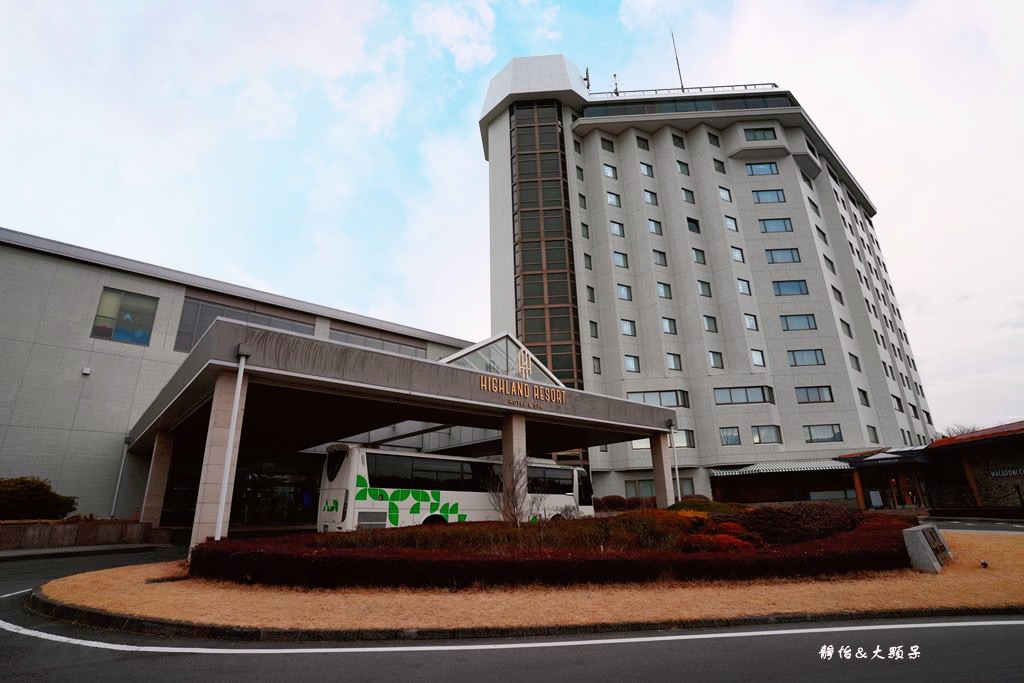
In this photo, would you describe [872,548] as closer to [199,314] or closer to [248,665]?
[248,665]

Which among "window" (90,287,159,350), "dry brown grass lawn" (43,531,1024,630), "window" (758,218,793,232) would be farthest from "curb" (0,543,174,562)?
"window" (758,218,793,232)

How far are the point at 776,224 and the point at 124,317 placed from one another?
50.3m

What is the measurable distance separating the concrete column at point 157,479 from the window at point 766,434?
124ft

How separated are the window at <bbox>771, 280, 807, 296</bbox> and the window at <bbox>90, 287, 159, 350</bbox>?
4611 centimetres

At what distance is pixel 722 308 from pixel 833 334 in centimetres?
893

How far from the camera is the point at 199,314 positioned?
2838cm

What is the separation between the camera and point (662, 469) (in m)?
25.5

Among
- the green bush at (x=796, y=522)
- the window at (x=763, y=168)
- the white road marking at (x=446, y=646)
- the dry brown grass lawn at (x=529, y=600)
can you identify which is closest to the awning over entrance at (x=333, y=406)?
the dry brown grass lawn at (x=529, y=600)

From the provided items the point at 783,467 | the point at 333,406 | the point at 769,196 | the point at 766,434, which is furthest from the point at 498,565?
the point at 769,196

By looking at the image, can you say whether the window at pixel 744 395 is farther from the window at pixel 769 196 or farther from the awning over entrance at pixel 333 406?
the window at pixel 769 196

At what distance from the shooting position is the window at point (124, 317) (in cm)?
2548

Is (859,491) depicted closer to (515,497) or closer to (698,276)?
(698,276)

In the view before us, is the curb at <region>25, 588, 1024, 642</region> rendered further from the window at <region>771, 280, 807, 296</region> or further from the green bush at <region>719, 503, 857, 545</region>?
the window at <region>771, 280, 807, 296</region>

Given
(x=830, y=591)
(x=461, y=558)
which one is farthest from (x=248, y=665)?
(x=830, y=591)
